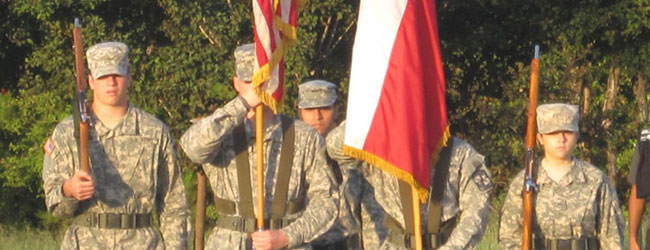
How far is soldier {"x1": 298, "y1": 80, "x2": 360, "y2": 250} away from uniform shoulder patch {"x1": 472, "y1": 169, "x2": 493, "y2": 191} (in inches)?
66.5

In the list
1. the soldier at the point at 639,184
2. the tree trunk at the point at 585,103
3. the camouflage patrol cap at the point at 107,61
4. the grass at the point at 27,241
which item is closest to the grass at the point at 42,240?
the grass at the point at 27,241

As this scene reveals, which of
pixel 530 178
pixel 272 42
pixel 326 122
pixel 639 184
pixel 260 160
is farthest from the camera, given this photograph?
pixel 326 122

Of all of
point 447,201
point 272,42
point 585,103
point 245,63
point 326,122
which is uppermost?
point 272,42

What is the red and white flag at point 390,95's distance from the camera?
31.6 ft

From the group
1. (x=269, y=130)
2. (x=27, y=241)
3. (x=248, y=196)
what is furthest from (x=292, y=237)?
(x=27, y=241)

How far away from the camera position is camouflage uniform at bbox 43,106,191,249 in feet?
31.2

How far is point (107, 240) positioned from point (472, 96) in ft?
42.5

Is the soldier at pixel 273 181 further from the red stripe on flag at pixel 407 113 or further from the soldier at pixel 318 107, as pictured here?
the soldier at pixel 318 107

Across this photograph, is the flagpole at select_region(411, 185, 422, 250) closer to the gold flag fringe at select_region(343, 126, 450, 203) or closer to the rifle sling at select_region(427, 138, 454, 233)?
the gold flag fringe at select_region(343, 126, 450, 203)

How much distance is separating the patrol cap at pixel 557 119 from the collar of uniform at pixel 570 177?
0.77 feet

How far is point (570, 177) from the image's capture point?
11.0m

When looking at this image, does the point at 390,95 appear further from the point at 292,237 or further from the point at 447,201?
the point at 292,237

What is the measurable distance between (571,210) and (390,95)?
5.91 ft

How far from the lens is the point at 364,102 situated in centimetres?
969
